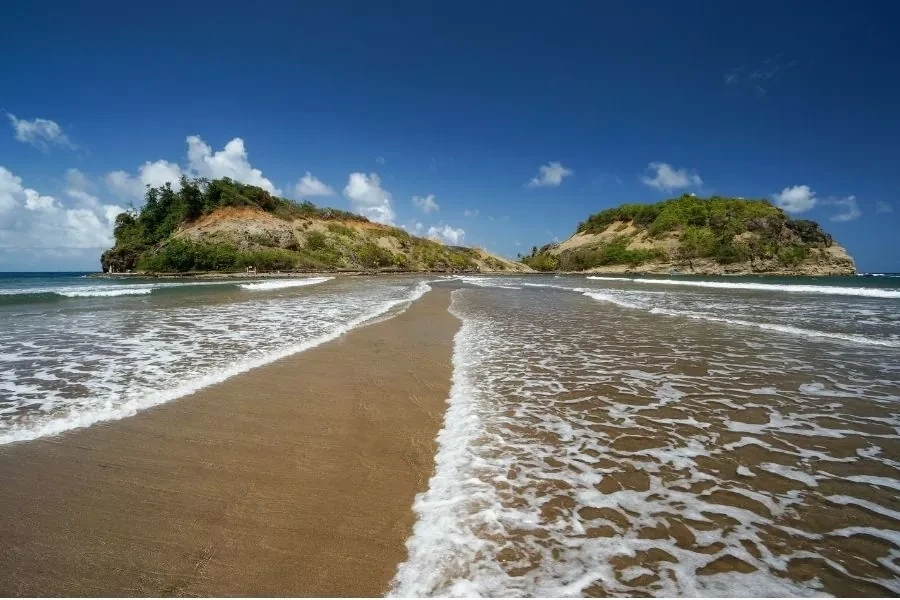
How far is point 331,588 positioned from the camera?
2287 millimetres

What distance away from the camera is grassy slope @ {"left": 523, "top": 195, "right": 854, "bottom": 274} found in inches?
3184

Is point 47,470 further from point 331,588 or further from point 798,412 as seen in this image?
point 798,412

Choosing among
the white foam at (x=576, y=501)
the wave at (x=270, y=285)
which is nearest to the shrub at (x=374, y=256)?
the wave at (x=270, y=285)

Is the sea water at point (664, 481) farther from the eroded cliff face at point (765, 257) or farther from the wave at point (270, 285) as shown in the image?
the eroded cliff face at point (765, 257)

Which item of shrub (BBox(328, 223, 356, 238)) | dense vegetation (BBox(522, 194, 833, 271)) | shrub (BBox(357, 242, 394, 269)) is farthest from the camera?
dense vegetation (BBox(522, 194, 833, 271))

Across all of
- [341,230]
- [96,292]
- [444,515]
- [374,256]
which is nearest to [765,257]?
[374,256]

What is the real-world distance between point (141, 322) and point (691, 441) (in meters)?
14.3

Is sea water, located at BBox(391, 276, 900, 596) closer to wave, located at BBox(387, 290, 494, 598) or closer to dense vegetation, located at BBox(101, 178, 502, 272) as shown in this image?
wave, located at BBox(387, 290, 494, 598)

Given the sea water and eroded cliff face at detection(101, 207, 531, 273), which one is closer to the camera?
the sea water

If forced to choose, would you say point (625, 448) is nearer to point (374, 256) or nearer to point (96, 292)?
point (96, 292)

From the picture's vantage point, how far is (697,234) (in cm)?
9044

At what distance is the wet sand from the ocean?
36 cm

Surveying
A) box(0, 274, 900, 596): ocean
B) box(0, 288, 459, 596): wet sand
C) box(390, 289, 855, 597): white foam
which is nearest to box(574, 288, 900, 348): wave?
box(0, 274, 900, 596): ocean

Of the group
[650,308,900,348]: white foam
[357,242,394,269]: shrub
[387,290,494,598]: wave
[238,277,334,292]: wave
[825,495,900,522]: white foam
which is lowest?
[387,290,494,598]: wave
